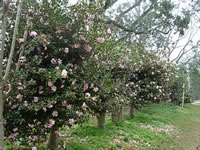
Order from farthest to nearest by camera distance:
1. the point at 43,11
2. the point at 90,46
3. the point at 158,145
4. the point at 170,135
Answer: the point at 170,135, the point at 158,145, the point at 90,46, the point at 43,11

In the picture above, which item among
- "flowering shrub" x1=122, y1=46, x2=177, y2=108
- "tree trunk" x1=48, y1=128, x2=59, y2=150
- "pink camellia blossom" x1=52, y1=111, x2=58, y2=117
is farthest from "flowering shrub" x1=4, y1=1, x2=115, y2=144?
"flowering shrub" x1=122, y1=46, x2=177, y2=108

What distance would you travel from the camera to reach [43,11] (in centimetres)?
346

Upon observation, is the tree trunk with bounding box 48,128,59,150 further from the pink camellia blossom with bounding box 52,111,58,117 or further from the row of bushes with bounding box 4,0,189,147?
the pink camellia blossom with bounding box 52,111,58,117

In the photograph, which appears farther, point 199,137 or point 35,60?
point 199,137

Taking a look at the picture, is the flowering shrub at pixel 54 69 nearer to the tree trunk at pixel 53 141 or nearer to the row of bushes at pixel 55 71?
the row of bushes at pixel 55 71

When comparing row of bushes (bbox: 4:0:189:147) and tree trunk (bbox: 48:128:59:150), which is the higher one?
row of bushes (bbox: 4:0:189:147)

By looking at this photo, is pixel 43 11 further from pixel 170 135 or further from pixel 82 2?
pixel 170 135

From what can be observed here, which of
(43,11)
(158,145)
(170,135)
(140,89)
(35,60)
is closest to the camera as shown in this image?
(35,60)

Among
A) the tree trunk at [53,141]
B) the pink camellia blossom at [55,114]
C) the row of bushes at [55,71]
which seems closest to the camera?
the row of bushes at [55,71]

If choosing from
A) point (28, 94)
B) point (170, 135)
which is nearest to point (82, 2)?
point (28, 94)

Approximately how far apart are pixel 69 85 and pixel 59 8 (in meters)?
1.41

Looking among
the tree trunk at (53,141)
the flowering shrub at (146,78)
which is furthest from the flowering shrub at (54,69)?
the flowering shrub at (146,78)

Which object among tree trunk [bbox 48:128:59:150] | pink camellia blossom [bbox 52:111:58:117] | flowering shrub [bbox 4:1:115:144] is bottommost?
tree trunk [bbox 48:128:59:150]

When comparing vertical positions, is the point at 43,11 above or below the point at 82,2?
below
